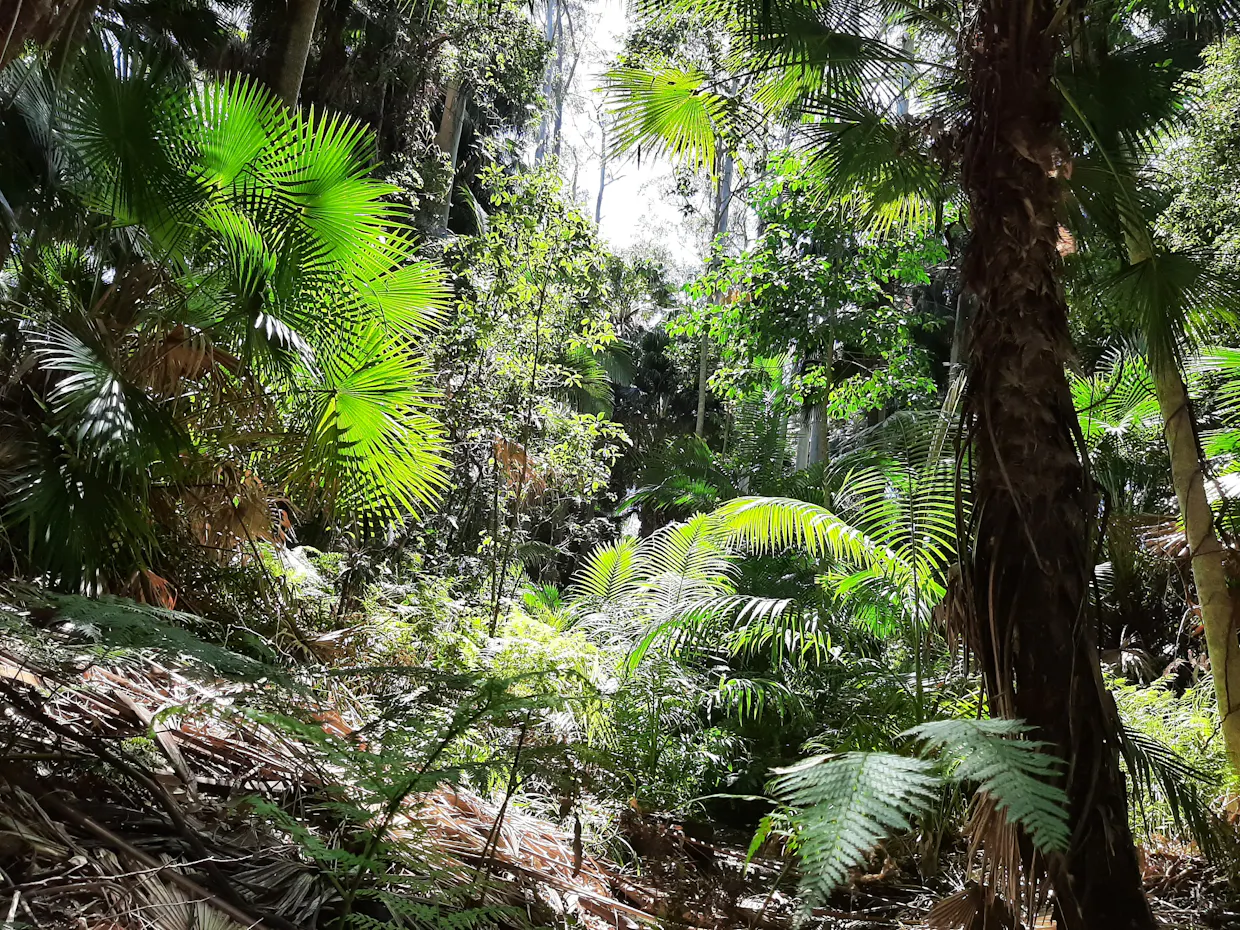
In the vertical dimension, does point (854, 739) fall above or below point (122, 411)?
below

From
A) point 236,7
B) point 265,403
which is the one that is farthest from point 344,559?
point 236,7

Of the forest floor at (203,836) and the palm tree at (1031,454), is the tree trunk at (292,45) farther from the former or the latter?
the forest floor at (203,836)

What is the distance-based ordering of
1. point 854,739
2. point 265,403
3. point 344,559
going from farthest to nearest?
point 344,559 < point 265,403 < point 854,739

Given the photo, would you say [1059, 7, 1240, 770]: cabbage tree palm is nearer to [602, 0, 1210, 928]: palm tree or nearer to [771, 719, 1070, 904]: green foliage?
[602, 0, 1210, 928]: palm tree

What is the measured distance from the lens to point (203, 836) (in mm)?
1578

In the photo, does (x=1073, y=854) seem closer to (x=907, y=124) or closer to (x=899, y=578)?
(x=899, y=578)

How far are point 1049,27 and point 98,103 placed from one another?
3.28m

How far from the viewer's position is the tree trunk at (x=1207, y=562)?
3.36 meters

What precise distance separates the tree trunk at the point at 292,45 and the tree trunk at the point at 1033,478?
361cm

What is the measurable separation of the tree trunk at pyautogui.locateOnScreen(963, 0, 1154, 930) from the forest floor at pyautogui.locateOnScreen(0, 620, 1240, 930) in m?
0.50

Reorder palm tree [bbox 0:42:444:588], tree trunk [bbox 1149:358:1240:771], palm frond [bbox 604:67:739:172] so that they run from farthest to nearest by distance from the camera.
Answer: palm frond [bbox 604:67:739:172] → tree trunk [bbox 1149:358:1240:771] → palm tree [bbox 0:42:444:588]

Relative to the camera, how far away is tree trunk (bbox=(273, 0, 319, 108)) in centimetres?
454

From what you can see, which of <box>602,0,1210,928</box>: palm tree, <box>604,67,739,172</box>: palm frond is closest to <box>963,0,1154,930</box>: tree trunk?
<box>602,0,1210,928</box>: palm tree

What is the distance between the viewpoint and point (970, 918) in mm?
2279
